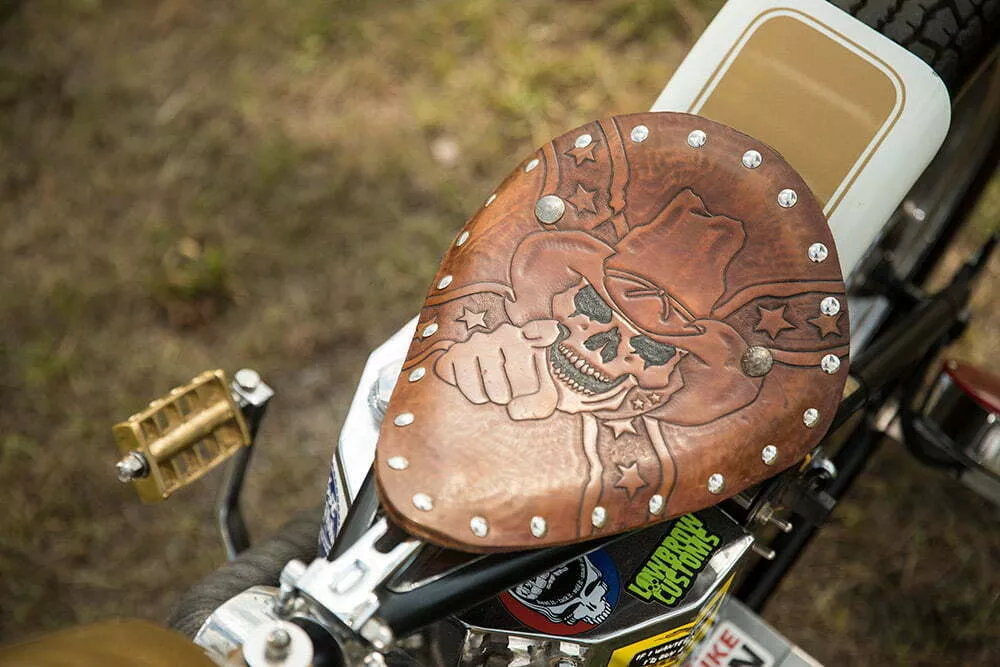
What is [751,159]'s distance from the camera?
48.3 inches

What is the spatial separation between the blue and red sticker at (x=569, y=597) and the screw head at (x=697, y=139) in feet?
1.71

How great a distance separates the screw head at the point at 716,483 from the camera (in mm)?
1121

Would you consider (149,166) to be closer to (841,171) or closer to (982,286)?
(841,171)

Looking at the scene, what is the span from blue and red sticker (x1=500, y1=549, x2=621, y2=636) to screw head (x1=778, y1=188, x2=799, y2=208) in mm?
487

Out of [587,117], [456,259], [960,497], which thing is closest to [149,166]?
[587,117]

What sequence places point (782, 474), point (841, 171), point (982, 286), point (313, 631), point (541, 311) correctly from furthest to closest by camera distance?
1. point (982, 286)
2. point (841, 171)
3. point (782, 474)
4. point (541, 311)
5. point (313, 631)

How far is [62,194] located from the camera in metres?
2.72

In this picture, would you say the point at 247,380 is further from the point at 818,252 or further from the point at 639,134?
the point at 818,252

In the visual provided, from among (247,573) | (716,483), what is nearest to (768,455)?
(716,483)

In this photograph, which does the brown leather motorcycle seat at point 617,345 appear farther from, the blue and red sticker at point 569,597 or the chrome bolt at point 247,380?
the chrome bolt at point 247,380

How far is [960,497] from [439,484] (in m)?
1.78

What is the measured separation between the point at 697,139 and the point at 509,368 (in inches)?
15.1

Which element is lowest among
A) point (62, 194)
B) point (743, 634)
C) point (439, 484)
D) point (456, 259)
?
point (62, 194)

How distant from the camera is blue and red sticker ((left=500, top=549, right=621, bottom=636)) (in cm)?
124
